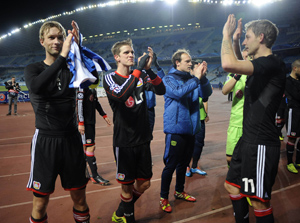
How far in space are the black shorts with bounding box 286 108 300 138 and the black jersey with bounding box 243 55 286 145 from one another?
3.17m

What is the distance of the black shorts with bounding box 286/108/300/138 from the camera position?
4961mm

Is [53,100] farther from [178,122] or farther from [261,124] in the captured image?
[261,124]

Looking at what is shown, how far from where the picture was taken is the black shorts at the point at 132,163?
114 inches

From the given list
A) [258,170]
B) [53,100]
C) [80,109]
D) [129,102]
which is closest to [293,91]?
[258,170]

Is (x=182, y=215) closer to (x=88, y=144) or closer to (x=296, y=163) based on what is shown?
(x=88, y=144)

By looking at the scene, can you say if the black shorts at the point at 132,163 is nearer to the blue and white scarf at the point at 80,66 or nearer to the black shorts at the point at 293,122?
the blue and white scarf at the point at 80,66

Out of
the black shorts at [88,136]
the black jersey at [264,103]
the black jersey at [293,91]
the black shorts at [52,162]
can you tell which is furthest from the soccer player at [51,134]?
the black jersey at [293,91]

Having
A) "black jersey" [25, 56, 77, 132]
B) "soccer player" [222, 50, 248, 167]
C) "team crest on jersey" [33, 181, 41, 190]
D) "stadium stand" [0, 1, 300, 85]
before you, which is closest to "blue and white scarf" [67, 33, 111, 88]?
"black jersey" [25, 56, 77, 132]

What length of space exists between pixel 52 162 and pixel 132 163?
3.10 feet

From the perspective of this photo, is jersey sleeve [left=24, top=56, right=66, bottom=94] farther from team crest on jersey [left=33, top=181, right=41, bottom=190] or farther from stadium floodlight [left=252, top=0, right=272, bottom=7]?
stadium floodlight [left=252, top=0, right=272, bottom=7]

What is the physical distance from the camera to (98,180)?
4.56 metres

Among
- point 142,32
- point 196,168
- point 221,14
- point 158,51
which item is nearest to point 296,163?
point 196,168

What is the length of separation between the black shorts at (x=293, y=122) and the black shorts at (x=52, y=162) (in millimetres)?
4473

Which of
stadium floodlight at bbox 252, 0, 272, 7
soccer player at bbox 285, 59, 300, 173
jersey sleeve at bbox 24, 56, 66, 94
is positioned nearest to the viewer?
jersey sleeve at bbox 24, 56, 66, 94
